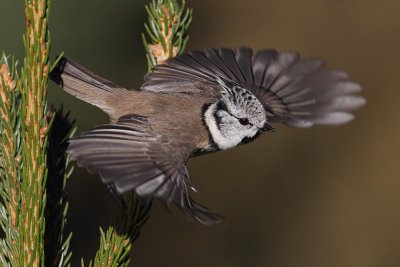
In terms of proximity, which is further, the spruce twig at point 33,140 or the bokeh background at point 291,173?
the bokeh background at point 291,173

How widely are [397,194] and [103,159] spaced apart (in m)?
2.97

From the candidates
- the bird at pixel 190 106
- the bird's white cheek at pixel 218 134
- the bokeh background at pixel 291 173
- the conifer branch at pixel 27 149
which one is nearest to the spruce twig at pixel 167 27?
the bird at pixel 190 106

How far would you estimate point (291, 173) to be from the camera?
451cm

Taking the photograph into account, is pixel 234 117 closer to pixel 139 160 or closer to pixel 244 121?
pixel 244 121

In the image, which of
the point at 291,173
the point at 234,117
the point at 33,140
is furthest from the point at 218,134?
the point at 291,173

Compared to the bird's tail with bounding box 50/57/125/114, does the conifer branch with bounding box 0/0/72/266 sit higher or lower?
lower

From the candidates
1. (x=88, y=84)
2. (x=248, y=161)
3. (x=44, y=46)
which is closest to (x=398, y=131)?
(x=248, y=161)

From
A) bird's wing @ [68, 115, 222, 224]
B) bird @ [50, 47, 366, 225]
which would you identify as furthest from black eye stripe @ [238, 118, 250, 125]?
bird's wing @ [68, 115, 222, 224]

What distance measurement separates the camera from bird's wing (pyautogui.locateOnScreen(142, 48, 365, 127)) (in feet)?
9.05

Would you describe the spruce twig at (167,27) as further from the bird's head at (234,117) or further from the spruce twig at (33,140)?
the spruce twig at (33,140)

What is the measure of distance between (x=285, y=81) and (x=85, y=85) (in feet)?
2.73

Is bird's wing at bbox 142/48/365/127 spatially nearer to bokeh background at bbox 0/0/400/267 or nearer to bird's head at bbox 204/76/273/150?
bird's head at bbox 204/76/273/150

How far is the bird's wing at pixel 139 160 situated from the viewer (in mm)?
1865

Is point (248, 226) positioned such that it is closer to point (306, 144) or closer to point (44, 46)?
point (306, 144)
